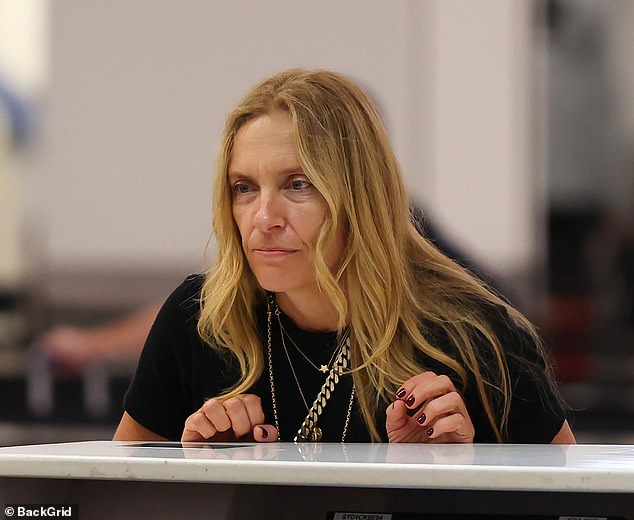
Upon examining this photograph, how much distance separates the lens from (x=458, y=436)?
1465mm

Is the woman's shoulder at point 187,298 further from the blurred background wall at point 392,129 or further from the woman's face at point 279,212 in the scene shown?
the blurred background wall at point 392,129

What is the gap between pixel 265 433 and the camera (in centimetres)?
151

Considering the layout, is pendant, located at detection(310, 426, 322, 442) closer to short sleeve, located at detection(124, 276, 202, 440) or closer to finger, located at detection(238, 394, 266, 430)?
finger, located at detection(238, 394, 266, 430)

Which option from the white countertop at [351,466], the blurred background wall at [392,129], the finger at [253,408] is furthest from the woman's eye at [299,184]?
the blurred background wall at [392,129]

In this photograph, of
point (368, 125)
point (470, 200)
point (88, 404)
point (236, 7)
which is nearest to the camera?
point (368, 125)

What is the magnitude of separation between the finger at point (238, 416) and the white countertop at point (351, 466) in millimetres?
162

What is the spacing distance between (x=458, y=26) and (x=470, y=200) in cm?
83

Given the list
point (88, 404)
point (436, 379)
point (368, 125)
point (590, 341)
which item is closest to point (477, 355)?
point (436, 379)

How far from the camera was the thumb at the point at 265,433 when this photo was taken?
58.9 inches

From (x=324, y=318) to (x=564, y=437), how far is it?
0.36 metres

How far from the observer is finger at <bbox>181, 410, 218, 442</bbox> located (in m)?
1.47

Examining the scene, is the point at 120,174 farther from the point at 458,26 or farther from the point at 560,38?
the point at 560,38

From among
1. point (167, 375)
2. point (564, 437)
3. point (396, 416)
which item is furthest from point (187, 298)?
point (564, 437)

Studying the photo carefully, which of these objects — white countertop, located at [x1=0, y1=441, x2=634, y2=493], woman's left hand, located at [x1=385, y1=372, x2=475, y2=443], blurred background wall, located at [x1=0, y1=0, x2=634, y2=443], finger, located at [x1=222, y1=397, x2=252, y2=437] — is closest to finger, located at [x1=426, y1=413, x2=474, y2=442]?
woman's left hand, located at [x1=385, y1=372, x2=475, y2=443]
